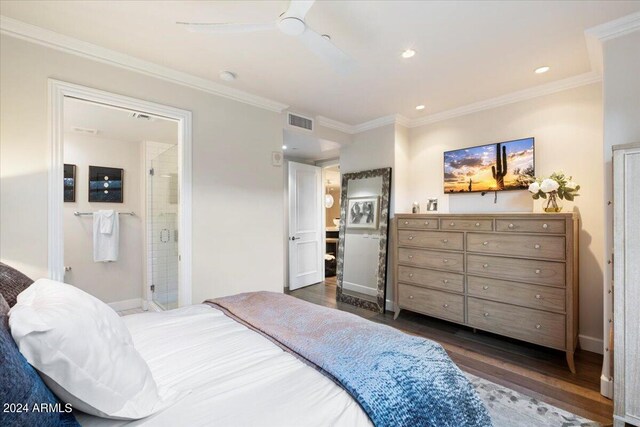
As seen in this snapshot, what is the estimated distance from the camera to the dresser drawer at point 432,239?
2.96 meters

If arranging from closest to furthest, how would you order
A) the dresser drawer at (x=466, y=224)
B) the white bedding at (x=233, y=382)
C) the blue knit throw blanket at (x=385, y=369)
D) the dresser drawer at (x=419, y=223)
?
the white bedding at (x=233, y=382)
the blue knit throw blanket at (x=385, y=369)
the dresser drawer at (x=466, y=224)
the dresser drawer at (x=419, y=223)

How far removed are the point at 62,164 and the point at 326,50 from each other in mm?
2053

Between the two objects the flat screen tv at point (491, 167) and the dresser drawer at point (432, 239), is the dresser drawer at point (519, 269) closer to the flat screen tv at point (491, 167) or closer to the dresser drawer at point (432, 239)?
the dresser drawer at point (432, 239)

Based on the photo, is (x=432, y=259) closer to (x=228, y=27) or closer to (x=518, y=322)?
(x=518, y=322)

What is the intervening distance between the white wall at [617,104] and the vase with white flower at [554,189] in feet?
1.81

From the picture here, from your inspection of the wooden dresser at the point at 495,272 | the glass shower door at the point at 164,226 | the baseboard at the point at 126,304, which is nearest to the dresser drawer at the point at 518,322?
the wooden dresser at the point at 495,272

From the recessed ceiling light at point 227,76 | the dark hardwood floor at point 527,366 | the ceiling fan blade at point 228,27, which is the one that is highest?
the recessed ceiling light at point 227,76

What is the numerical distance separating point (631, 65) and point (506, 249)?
1.56 meters

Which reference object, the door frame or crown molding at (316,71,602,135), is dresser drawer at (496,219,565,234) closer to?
crown molding at (316,71,602,135)

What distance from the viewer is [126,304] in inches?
151

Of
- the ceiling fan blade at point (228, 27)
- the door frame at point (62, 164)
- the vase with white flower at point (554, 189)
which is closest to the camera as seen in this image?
the ceiling fan blade at point (228, 27)

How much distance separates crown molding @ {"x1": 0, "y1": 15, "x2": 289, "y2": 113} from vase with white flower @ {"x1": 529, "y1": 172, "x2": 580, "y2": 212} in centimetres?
282

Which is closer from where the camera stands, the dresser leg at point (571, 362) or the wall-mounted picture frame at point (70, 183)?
the dresser leg at point (571, 362)

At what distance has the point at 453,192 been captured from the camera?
3459 millimetres
